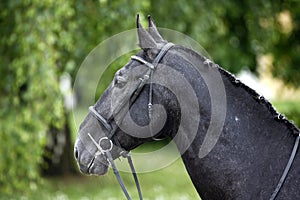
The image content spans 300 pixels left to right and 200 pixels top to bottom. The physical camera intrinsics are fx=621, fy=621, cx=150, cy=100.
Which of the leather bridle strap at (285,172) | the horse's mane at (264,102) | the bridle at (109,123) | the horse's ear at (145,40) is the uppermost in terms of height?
the horse's mane at (264,102)

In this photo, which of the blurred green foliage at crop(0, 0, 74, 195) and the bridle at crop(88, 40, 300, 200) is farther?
the blurred green foliage at crop(0, 0, 74, 195)

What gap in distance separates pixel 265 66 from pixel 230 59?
332cm

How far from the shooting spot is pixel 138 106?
136 inches

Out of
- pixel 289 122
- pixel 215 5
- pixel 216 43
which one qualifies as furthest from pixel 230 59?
pixel 289 122

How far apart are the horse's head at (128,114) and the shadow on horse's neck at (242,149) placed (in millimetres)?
243

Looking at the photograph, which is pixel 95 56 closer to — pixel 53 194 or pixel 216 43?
pixel 53 194

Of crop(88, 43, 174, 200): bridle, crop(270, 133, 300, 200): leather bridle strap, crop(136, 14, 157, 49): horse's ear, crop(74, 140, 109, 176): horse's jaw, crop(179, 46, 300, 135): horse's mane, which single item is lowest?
crop(74, 140, 109, 176): horse's jaw

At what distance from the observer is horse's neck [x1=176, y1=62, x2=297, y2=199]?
334cm

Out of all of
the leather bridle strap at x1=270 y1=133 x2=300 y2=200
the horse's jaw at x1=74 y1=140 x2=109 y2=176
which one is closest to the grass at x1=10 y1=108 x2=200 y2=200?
the horse's jaw at x1=74 y1=140 x2=109 y2=176

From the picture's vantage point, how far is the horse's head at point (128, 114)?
345 cm

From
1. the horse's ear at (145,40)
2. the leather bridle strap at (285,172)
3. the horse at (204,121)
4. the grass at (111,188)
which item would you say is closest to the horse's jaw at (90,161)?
the horse at (204,121)

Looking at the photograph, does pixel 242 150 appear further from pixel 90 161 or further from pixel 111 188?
pixel 111 188

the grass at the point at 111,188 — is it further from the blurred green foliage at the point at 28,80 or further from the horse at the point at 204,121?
the horse at the point at 204,121

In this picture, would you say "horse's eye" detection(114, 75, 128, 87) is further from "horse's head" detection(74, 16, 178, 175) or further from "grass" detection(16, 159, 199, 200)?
"grass" detection(16, 159, 199, 200)
